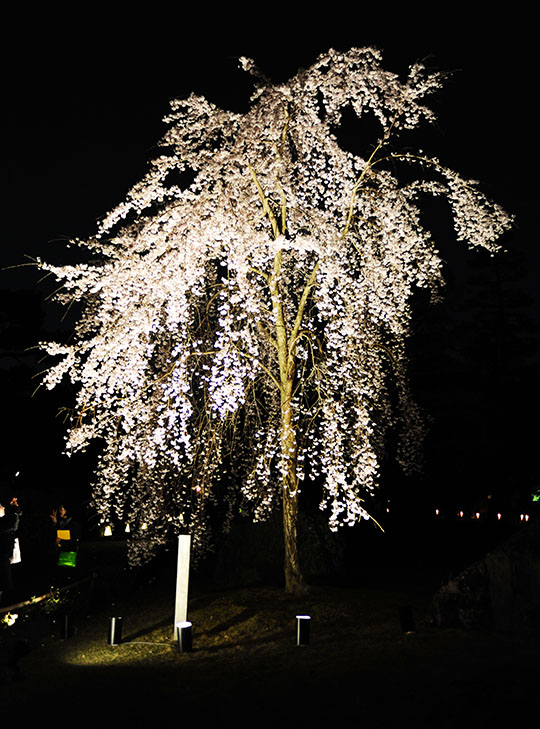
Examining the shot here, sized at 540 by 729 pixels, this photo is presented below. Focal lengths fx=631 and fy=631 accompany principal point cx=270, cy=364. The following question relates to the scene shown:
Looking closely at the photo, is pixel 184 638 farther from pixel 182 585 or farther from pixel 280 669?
pixel 280 669

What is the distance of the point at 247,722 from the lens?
14.7 feet

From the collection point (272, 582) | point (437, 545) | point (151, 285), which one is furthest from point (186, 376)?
point (437, 545)

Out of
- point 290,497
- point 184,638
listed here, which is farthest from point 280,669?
point 290,497

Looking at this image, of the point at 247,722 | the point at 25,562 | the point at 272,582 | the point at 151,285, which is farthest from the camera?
the point at 25,562

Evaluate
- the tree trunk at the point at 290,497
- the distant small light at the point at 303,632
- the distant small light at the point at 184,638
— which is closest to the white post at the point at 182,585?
the distant small light at the point at 184,638

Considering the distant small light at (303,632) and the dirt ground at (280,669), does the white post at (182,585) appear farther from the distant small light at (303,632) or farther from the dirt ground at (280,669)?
the distant small light at (303,632)

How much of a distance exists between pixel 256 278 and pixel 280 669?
13.5ft

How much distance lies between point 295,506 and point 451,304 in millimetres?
18521

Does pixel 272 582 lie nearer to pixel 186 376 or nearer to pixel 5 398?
pixel 186 376

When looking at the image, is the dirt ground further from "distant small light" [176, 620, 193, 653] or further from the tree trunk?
the tree trunk

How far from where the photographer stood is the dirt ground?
4.52 m

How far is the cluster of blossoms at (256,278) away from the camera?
280 inches

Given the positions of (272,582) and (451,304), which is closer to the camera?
(272,582)

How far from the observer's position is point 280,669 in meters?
5.70
